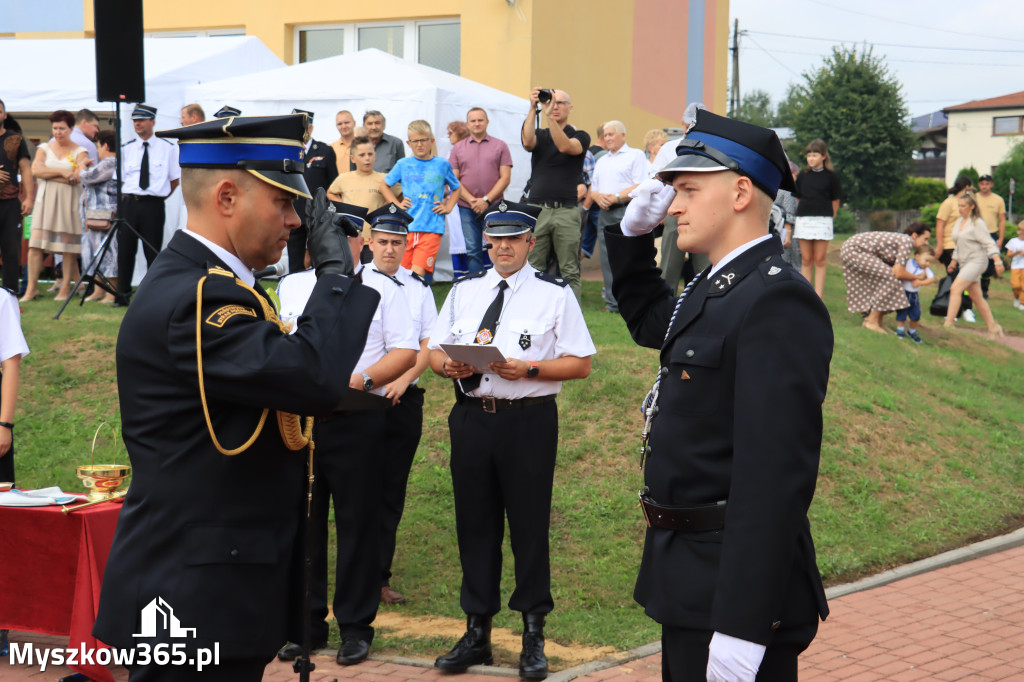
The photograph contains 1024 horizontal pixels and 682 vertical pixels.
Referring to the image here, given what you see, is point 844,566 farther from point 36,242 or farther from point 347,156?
point 36,242

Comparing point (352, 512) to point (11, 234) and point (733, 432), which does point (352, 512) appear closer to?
point (733, 432)

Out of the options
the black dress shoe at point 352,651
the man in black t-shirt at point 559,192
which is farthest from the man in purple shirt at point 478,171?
the black dress shoe at point 352,651

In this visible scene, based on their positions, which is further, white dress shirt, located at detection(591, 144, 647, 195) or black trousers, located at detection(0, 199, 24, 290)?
white dress shirt, located at detection(591, 144, 647, 195)

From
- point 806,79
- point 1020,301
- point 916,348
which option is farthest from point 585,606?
point 806,79

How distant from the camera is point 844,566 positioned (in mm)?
7105

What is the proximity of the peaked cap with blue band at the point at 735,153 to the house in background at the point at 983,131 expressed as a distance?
2468 inches

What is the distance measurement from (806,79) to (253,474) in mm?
45262

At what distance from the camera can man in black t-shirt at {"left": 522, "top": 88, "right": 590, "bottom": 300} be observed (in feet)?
36.3

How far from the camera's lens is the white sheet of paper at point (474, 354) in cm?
527

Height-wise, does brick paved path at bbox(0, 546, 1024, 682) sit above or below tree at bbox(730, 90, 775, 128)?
below

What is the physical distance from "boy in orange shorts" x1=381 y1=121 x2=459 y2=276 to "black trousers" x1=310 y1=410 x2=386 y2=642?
18.1ft

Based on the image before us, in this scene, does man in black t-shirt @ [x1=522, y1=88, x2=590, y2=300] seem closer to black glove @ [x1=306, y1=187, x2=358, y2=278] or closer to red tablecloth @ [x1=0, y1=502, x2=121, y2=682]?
red tablecloth @ [x1=0, y1=502, x2=121, y2=682]
